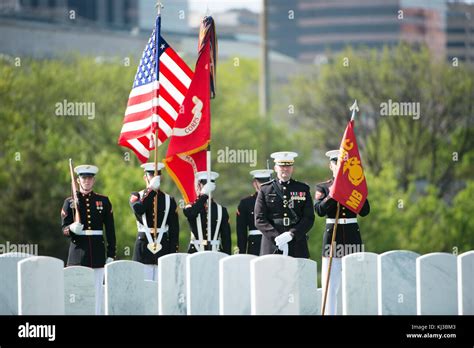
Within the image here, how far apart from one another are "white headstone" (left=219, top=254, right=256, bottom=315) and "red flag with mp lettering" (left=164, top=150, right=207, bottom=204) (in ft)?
7.38

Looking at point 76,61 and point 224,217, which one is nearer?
point 224,217

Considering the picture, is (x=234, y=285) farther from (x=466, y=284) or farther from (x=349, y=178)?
(x=466, y=284)

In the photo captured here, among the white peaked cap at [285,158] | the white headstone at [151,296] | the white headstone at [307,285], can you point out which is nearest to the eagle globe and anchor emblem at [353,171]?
the white peaked cap at [285,158]

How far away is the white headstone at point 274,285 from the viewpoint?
A: 13328 mm

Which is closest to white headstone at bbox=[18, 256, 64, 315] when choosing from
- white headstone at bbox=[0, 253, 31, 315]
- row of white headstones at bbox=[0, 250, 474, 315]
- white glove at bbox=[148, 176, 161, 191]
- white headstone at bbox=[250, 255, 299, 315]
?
row of white headstones at bbox=[0, 250, 474, 315]

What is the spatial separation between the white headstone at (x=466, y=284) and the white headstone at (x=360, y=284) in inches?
32.1

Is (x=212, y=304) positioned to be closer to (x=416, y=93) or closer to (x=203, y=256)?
(x=203, y=256)

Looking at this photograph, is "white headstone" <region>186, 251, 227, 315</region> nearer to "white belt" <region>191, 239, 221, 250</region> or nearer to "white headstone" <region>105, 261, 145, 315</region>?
"white headstone" <region>105, 261, 145, 315</region>

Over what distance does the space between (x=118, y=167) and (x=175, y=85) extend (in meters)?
19.4

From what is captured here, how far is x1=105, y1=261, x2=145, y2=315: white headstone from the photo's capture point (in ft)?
45.9

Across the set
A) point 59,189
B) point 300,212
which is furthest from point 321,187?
point 59,189

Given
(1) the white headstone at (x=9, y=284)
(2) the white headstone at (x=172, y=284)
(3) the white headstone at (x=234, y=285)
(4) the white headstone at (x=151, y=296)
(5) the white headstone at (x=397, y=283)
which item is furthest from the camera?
(4) the white headstone at (x=151, y=296)

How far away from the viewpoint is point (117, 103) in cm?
3878

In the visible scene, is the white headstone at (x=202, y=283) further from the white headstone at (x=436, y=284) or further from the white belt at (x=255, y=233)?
the white belt at (x=255, y=233)
